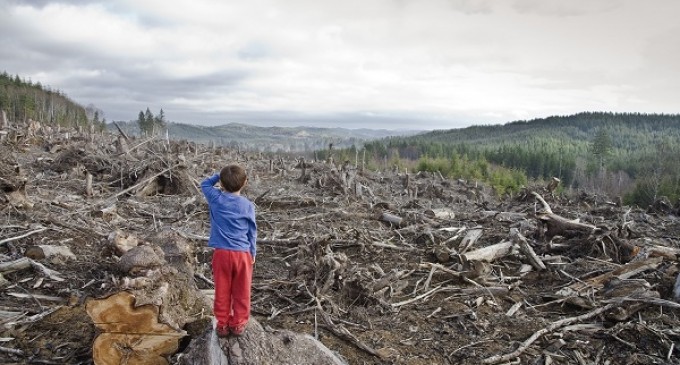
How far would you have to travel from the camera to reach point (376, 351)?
4.33 m

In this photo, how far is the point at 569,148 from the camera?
120m

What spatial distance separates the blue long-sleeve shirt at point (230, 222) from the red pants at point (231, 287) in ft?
0.23

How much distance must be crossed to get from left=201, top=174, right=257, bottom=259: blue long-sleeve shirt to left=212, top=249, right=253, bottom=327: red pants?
2.8 inches

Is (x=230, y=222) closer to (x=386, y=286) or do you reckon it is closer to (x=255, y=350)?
(x=255, y=350)

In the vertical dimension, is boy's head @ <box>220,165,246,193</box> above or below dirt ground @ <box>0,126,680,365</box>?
above

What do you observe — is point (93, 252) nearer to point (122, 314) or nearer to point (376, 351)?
point (122, 314)

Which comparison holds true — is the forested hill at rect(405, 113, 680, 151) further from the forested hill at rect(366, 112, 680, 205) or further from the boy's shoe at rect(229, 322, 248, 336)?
the boy's shoe at rect(229, 322, 248, 336)

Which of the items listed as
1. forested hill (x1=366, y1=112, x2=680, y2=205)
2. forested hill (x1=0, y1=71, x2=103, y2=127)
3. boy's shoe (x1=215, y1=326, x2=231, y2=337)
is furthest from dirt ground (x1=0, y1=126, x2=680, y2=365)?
forested hill (x1=0, y1=71, x2=103, y2=127)

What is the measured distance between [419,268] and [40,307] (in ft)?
15.2

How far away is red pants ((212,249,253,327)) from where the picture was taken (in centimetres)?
336

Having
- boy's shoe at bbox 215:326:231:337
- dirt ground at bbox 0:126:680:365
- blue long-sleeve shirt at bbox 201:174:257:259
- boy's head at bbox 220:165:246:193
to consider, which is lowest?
dirt ground at bbox 0:126:680:365

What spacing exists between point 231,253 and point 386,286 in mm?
2939

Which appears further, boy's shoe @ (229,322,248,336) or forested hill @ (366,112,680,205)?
forested hill @ (366,112,680,205)

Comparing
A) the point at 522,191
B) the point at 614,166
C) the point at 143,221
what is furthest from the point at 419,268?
the point at 614,166
